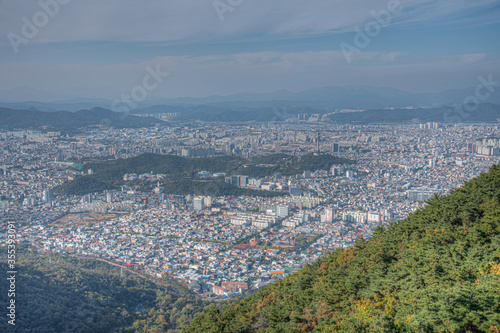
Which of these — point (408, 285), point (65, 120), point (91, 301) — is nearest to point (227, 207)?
point (91, 301)

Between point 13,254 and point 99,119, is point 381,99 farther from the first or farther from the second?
point 13,254

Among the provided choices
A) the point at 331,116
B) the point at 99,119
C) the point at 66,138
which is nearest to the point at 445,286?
the point at 66,138

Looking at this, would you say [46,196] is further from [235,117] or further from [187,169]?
[235,117]

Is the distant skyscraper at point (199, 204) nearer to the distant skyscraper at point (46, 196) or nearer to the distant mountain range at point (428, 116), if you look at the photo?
the distant skyscraper at point (46, 196)

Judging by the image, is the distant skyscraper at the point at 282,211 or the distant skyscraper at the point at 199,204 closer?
the distant skyscraper at the point at 282,211

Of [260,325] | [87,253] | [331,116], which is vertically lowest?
[87,253]

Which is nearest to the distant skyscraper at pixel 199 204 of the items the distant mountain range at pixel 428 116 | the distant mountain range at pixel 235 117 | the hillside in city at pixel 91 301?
the hillside in city at pixel 91 301
